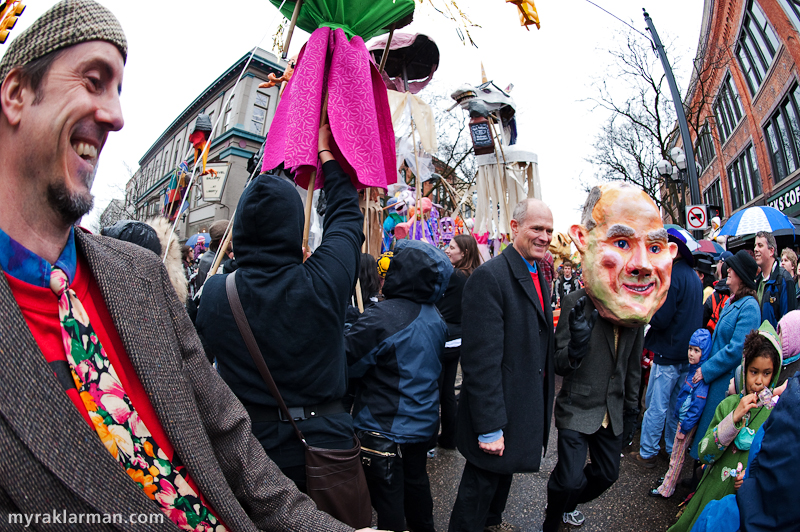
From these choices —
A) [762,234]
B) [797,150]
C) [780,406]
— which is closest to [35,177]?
[780,406]

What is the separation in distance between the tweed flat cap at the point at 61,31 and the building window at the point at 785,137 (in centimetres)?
1892

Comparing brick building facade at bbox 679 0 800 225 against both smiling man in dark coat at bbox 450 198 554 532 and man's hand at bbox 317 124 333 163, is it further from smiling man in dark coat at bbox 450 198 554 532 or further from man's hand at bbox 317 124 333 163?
man's hand at bbox 317 124 333 163

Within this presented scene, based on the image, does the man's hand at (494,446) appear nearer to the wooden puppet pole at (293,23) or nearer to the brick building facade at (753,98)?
the wooden puppet pole at (293,23)

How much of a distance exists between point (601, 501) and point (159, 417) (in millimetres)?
3770

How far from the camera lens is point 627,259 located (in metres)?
2.78

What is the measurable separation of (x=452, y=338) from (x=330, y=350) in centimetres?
261

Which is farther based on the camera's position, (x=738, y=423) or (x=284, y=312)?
(x=738, y=423)

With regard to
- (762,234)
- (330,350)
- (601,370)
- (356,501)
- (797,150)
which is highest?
(797,150)

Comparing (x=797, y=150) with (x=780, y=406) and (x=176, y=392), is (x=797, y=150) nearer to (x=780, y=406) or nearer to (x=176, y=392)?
(x=780, y=406)

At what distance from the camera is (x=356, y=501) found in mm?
1766

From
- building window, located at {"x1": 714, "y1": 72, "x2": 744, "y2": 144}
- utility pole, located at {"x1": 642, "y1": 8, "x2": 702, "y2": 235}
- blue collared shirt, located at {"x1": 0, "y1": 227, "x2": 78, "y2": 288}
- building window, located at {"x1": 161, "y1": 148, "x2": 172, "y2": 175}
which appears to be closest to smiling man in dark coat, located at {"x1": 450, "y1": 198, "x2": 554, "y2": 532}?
blue collared shirt, located at {"x1": 0, "y1": 227, "x2": 78, "y2": 288}

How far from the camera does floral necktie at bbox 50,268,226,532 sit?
2.67 ft

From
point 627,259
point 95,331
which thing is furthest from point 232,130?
point 95,331

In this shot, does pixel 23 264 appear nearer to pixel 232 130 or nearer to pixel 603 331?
pixel 603 331
